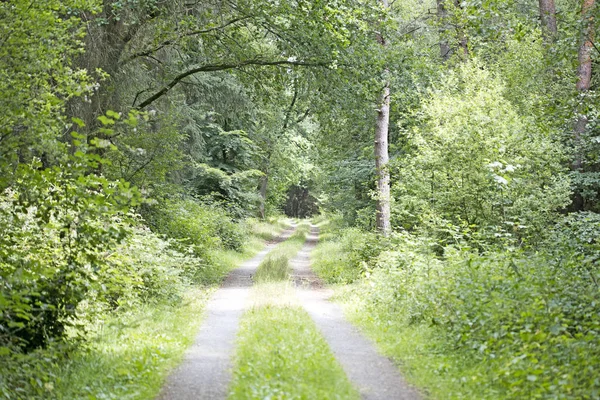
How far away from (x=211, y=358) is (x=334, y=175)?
19130 mm

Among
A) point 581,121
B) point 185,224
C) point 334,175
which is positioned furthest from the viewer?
point 334,175

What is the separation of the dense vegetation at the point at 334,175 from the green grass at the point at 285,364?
134 centimetres

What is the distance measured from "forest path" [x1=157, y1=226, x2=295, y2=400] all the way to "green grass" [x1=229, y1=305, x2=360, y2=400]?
0.62 ft

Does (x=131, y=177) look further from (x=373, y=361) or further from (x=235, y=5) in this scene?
(x=373, y=361)

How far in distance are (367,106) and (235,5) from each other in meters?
4.29

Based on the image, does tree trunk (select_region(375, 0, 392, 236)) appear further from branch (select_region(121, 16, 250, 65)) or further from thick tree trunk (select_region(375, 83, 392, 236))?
branch (select_region(121, 16, 250, 65))

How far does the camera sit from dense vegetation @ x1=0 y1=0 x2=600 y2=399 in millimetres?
8219

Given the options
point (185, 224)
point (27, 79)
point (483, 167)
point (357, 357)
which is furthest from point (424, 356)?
point (185, 224)

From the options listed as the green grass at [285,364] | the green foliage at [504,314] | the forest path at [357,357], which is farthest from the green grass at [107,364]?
the green foliage at [504,314]

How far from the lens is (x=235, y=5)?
16.4 metres

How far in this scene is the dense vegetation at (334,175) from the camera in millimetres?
8219

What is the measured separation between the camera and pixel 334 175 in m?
27.7

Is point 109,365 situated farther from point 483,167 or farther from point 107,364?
point 483,167

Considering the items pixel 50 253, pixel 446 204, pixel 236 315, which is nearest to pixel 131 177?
pixel 236 315
